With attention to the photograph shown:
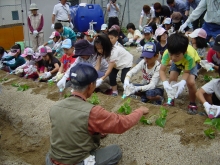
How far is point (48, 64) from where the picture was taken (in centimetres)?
688

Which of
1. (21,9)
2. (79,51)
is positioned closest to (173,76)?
(79,51)

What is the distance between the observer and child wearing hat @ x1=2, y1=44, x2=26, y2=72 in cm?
795

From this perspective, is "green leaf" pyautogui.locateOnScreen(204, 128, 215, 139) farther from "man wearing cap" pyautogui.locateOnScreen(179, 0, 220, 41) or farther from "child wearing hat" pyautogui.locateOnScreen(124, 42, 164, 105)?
"man wearing cap" pyautogui.locateOnScreen(179, 0, 220, 41)

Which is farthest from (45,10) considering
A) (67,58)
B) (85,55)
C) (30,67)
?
(85,55)

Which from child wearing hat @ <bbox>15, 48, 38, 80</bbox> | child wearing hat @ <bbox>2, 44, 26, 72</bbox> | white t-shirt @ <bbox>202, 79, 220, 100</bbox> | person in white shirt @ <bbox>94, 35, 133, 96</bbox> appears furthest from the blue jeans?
child wearing hat @ <bbox>2, 44, 26, 72</bbox>

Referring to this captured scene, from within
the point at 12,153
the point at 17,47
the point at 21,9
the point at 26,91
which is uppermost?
the point at 21,9

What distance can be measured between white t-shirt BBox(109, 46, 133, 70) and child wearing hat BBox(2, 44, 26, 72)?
3.53 m

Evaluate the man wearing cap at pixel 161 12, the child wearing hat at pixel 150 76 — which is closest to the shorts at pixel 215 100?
the child wearing hat at pixel 150 76

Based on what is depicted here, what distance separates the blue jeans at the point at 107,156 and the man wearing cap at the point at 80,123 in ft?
0.12

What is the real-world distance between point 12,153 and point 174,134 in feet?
8.04

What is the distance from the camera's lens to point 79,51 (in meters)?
5.43

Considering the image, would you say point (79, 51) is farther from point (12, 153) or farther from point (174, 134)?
point (174, 134)

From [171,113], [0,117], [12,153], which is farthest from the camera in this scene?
[0,117]

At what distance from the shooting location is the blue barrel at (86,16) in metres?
12.3
